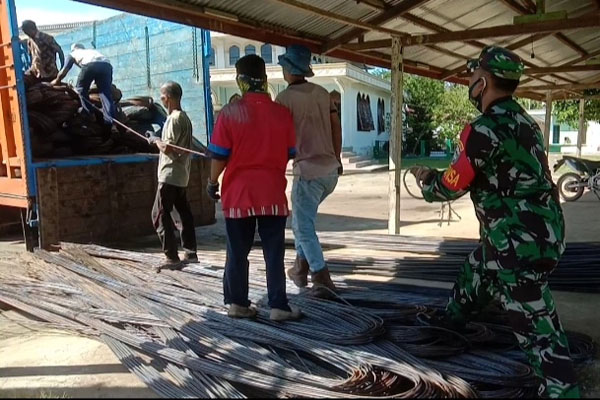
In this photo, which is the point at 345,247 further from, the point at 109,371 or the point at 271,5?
the point at 109,371

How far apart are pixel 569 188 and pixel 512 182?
9.42 metres

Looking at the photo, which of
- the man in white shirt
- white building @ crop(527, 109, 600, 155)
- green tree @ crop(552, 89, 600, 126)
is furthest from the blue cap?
white building @ crop(527, 109, 600, 155)

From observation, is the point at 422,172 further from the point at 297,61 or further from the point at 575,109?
the point at 575,109

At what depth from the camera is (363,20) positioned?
6871 mm

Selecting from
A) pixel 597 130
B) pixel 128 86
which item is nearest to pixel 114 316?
pixel 128 86

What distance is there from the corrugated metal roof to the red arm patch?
336 cm

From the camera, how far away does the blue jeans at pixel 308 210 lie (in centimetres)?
428

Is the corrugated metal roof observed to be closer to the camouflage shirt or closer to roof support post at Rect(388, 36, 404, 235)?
roof support post at Rect(388, 36, 404, 235)

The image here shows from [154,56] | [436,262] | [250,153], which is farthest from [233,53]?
[250,153]

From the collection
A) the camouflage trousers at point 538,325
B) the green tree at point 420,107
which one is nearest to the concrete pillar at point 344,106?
the green tree at point 420,107

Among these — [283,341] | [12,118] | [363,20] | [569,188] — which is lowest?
[283,341]

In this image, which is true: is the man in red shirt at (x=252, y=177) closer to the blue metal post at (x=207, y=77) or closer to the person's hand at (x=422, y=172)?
the person's hand at (x=422, y=172)

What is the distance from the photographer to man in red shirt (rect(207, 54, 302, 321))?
3.60 metres

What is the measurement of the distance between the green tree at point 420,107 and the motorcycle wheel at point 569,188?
20544 millimetres
